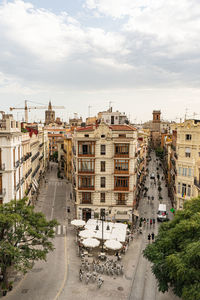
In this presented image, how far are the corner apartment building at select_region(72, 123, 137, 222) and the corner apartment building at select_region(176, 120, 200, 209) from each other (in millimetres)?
7775

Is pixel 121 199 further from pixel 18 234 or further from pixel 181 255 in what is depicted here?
pixel 181 255

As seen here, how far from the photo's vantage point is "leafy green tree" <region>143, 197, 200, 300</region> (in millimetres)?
18141

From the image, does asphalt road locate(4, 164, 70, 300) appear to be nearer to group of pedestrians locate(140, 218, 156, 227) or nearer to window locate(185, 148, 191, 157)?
group of pedestrians locate(140, 218, 156, 227)

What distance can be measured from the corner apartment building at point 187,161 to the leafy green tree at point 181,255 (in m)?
16.8

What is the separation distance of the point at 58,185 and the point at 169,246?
5782 cm

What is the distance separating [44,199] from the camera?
61.5 metres

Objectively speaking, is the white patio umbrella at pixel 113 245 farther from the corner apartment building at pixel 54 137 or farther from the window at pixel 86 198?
the corner apartment building at pixel 54 137

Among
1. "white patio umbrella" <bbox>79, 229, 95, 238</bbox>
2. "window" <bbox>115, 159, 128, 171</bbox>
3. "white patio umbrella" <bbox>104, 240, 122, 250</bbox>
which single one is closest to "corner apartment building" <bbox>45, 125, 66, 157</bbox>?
"window" <bbox>115, 159, 128, 171</bbox>

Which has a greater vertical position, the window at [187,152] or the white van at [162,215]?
the window at [187,152]

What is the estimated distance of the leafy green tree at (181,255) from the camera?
18141 millimetres

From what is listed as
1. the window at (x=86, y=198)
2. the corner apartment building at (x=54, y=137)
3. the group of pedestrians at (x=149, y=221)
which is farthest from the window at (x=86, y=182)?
the corner apartment building at (x=54, y=137)

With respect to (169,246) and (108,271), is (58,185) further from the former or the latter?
(169,246)

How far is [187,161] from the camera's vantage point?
141ft

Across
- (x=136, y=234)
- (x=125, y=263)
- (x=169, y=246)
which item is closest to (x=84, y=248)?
(x=125, y=263)
